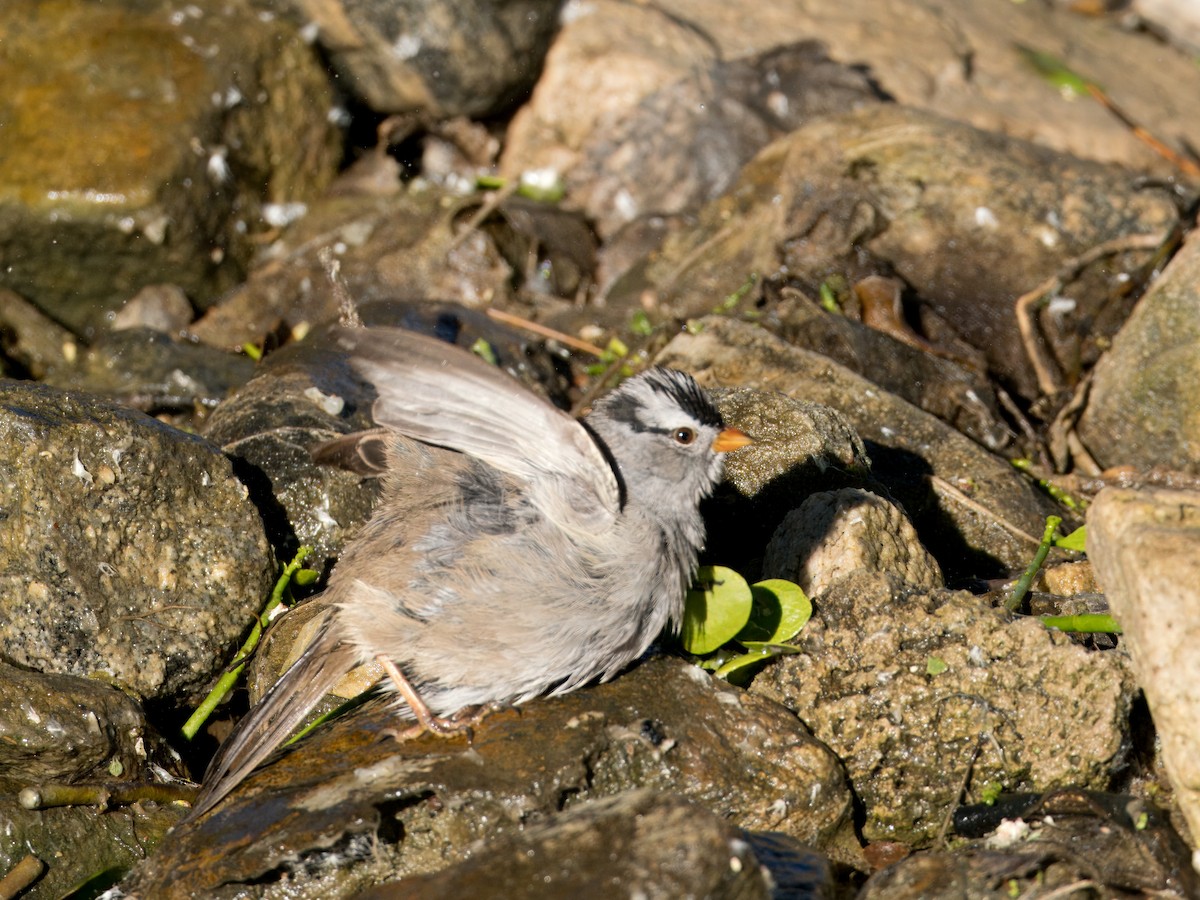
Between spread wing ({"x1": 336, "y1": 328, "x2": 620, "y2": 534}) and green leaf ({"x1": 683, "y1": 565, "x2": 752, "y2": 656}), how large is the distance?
0.53 metres

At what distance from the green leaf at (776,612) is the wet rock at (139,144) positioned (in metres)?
4.91

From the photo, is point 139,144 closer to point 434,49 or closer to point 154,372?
point 154,372

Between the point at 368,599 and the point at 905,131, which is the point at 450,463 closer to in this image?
the point at 368,599

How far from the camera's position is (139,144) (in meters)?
7.98

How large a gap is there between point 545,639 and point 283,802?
3.00 ft

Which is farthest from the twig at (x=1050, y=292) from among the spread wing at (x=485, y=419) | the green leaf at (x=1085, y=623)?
the spread wing at (x=485, y=419)

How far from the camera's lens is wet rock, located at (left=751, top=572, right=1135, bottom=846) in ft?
14.1

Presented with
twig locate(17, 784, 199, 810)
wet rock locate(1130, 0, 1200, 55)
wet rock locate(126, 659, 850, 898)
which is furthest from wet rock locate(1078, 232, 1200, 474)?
wet rock locate(1130, 0, 1200, 55)

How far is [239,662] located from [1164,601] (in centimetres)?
329

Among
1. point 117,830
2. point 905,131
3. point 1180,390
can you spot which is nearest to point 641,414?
point 117,830

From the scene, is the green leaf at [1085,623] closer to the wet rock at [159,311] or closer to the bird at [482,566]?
the bird at [482,566]

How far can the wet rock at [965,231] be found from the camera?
732cm

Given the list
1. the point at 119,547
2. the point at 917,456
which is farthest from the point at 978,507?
the point at 119,547

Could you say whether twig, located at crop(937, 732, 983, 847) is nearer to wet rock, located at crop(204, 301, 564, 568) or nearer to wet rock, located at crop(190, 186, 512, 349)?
wet rock, located at crop(204, 301, 564, 568)
